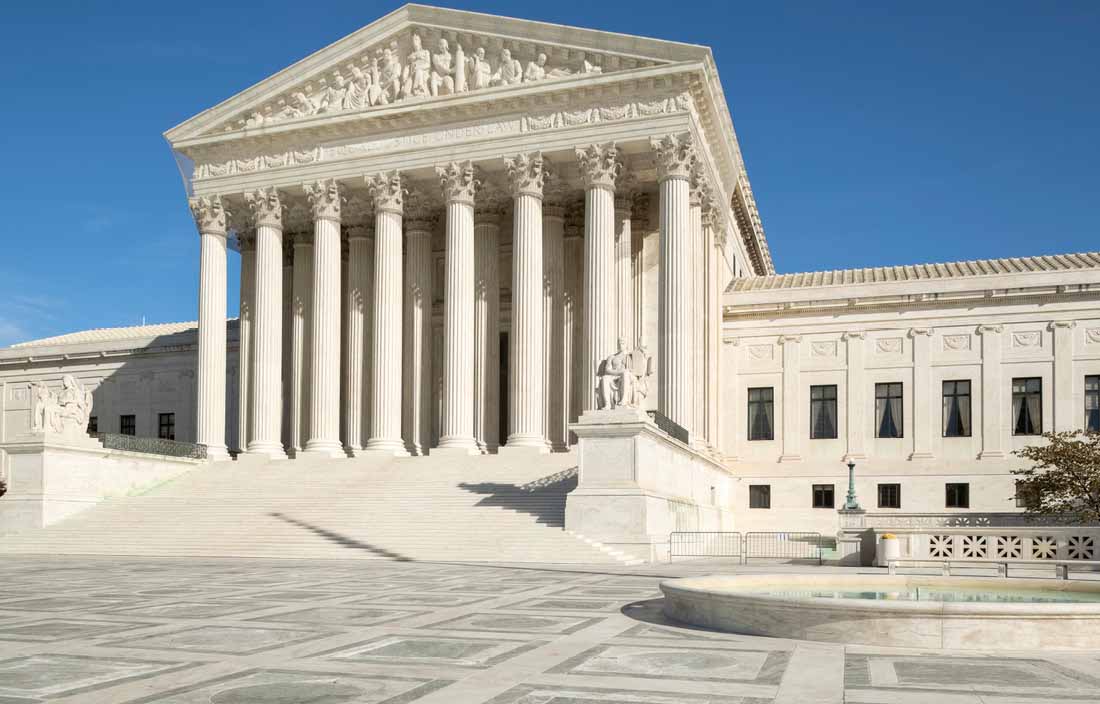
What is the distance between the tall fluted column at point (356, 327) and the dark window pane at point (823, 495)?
69.7 ft

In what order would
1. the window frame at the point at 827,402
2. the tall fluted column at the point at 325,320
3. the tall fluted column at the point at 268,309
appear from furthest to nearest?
the window frame at the point at 827,402 → the tall fluted column at the point at 268,309 → the tall fluted column at the point at 325,320

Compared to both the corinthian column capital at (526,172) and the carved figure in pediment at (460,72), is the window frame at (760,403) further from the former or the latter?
the carved figure in pediment at (460,72)

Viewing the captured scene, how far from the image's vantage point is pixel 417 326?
51188mm

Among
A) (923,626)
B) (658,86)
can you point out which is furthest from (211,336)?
(923,626)

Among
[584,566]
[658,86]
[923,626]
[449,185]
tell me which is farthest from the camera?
[449,185]

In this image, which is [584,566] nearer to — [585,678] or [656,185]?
[585,678]

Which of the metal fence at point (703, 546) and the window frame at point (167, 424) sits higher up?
the window frame at point (167, 424)

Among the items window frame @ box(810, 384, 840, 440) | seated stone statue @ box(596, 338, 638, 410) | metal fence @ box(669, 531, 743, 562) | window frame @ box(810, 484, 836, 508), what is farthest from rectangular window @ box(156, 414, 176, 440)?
seated stone statue @ box(596, 338, 638, 410)

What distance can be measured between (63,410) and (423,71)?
66.5ft

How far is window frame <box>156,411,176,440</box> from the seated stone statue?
3753 centimetres

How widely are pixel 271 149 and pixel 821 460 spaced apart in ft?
94.8

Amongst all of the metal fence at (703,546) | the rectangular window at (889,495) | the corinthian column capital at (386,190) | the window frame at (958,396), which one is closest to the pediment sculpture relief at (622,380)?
the metal fence at (703,546)

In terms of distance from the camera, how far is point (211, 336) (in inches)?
1972

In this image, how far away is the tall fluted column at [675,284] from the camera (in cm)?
4162
